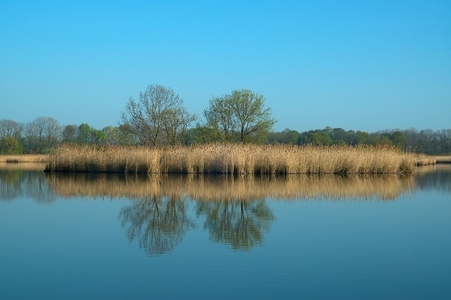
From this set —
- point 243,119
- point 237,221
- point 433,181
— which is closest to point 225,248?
point 237,221

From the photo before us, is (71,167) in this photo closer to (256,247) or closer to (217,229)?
(217,229)

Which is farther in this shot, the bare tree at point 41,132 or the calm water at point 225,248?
the bare tree at point 41,132

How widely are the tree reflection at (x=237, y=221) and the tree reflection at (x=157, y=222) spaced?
0.38m

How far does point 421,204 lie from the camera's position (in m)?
9.48

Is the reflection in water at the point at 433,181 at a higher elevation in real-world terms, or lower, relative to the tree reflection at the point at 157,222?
lower

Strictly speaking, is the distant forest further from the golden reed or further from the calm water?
the calm water

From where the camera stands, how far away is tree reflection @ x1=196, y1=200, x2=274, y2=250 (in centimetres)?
580

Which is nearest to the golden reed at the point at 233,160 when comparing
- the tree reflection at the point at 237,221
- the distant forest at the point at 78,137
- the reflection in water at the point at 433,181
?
the reflection in water at the point at 433,181

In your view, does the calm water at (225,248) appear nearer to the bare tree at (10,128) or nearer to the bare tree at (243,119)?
the bare tree at (243,119)

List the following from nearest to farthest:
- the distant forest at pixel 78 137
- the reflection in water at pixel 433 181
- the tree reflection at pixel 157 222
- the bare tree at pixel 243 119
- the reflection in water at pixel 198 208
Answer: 1. the tree reflection at pixel 157 222
2. the reflection in water at pixel 198 208
3. the reflection in water at pixel 433 181
4. the bare tree at pixel 243 119
5. the distant forest at pixel 78 137

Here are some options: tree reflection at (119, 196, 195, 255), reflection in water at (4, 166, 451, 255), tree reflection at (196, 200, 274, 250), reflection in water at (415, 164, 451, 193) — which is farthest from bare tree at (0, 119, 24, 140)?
tree reflection at (196, 200, 274, 250)

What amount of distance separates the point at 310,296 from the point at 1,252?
3410 millimetres

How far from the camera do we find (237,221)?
23.4 feet

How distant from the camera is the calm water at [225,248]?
12.6ft
